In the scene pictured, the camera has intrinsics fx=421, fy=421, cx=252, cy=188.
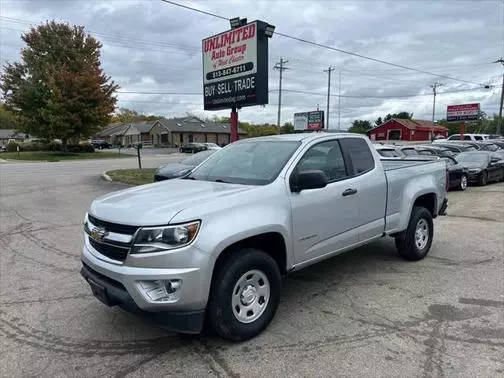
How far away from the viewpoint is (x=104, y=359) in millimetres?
3406

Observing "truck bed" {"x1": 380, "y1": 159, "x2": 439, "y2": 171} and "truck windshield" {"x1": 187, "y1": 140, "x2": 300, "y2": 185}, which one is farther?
"truck bed" {"x1": 380, "y1": 159, "x2": 439, "y2": 171}

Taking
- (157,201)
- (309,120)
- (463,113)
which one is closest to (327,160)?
(157,201)

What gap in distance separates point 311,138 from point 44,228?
6.07 meters

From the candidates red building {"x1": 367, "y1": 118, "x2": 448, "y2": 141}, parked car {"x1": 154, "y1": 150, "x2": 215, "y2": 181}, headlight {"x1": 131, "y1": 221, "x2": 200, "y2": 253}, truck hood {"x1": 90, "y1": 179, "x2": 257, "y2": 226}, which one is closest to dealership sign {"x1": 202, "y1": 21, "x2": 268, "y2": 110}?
parked car {"x1": 154, "y1": 150, "x2": 215, "y2": 181}

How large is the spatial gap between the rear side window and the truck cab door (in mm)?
133

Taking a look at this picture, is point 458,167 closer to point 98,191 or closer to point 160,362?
point 98,191

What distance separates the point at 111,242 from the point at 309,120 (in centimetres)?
4629

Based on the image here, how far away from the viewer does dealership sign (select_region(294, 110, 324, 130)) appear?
46.2 metres

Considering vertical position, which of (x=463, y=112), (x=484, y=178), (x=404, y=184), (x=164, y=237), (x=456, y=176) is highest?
(x=463, y=112)

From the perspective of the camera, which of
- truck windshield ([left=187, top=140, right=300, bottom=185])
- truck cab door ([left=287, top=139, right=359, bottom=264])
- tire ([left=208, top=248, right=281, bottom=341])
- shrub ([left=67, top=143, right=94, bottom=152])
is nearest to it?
tire ([left=208, top=248, right=281, bottom=341])

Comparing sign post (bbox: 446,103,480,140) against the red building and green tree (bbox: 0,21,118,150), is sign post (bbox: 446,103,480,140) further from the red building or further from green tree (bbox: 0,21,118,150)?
green tree (bbox: 0,21,118,150)

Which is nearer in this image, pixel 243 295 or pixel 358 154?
pixel 243 295

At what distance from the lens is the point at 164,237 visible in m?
3.20

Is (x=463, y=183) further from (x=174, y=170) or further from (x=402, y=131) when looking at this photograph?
(x=402, y=131)
